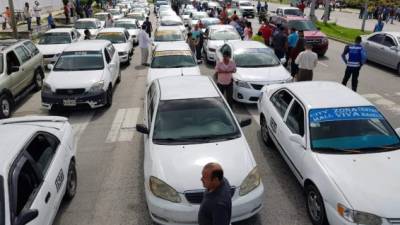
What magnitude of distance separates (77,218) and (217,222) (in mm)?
3247

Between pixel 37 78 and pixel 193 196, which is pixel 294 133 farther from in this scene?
pixel 37 78

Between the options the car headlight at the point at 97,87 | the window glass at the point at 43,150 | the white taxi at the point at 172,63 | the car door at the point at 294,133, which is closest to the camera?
the window glass at the point at 43,150

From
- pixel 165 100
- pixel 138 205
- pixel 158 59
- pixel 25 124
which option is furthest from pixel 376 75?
pixel 25 124

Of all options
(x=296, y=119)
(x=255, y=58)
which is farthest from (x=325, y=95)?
(x=255, y=58)

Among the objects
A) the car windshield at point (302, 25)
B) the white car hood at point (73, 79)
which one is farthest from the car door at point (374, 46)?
the white car hood at point (73, 79)

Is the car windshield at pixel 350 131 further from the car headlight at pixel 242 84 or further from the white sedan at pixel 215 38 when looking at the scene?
the white sedan at pixel 215 38

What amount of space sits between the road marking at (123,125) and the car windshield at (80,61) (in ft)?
5.84

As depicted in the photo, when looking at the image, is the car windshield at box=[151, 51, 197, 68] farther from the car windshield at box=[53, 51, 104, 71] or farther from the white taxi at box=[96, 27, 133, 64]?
the white taxi at box=[96, 27, 133, 64]

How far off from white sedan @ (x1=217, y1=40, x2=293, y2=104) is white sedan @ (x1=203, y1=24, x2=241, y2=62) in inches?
156

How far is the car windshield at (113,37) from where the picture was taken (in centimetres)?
1889

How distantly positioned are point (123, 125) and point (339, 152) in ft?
19.5

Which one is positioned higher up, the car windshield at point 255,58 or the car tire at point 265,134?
the car windshield at point 255,58

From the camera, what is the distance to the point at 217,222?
3.87 meters

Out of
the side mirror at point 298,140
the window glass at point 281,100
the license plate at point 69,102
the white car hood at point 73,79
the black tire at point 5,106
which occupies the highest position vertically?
the window glass at point 281,100
